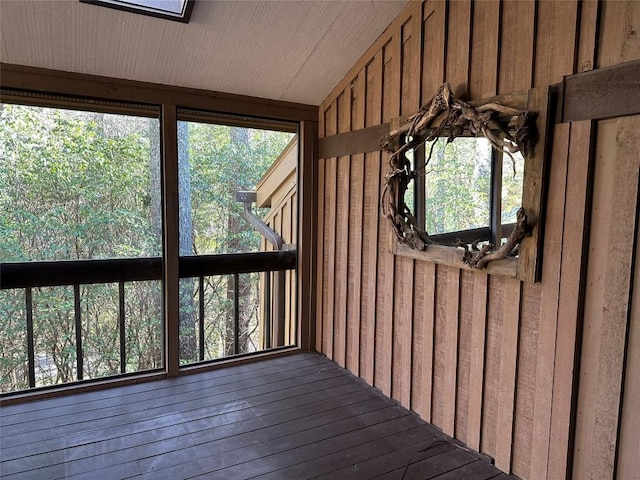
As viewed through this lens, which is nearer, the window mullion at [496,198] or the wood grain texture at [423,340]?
the window mullion at [496,198]

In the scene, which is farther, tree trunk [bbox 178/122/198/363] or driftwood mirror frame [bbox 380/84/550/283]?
tree trunk [bbox 178/122/198/363]

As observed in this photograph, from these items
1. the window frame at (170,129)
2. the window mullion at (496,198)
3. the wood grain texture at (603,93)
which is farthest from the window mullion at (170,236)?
the wood grain texture at (603,93)

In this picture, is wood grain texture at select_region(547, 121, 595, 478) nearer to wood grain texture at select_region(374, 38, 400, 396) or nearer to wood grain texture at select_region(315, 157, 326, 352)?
wood grain texture at select_region(374, 38, 400, 396)

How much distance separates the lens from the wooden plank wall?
186cm

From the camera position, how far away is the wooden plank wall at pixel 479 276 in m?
1.86

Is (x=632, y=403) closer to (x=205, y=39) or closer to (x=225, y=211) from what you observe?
(x=205, y=39)

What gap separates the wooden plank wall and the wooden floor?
249 mm

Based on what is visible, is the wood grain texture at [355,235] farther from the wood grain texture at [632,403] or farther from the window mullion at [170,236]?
the wood grain texture at [632,403]

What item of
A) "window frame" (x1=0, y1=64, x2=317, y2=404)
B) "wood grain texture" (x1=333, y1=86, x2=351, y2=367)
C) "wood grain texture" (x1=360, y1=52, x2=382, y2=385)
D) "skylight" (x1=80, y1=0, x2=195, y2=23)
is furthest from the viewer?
"wood grain texture" (x1=333, y1=86, x2=351, y2=367)

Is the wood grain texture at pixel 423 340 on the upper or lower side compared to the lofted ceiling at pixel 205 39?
lower

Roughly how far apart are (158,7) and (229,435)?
105 inches

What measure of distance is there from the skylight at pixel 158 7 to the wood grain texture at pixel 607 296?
2410 mm

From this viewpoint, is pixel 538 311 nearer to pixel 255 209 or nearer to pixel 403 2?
pixel 403 2

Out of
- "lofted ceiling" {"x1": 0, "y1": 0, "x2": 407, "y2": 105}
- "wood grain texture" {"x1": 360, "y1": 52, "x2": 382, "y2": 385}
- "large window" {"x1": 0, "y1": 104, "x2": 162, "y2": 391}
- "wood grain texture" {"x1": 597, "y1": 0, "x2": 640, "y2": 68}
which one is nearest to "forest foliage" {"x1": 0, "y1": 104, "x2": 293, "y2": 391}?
"large window" {"x1": 0, "y1": 104, "x2": 162, "y2": 391}
